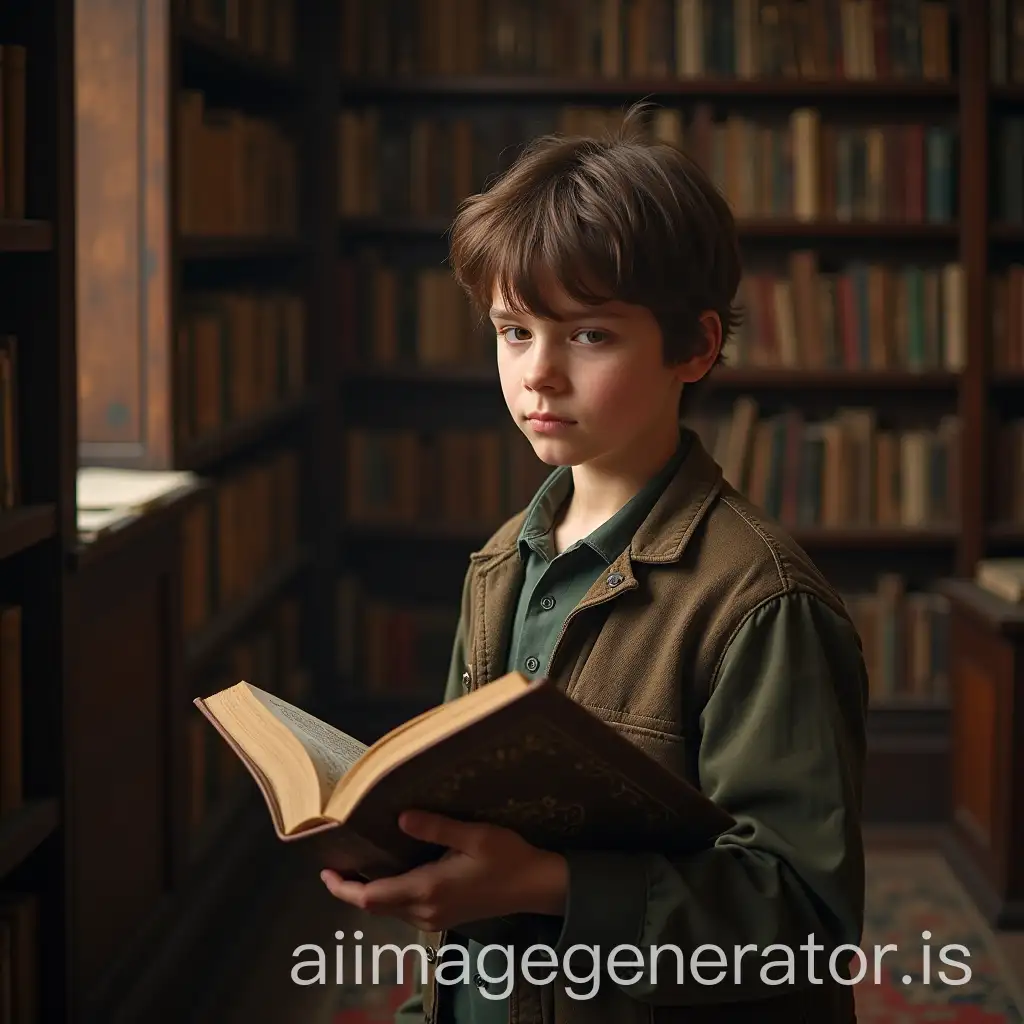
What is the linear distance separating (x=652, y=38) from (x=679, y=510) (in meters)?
3.03

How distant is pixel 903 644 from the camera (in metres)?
4.17

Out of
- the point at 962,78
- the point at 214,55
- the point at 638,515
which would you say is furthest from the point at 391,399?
the point at 638,515

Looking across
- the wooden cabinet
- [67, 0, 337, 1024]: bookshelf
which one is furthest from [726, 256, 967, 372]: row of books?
[67, 0, 337, 1024]: bookshelf

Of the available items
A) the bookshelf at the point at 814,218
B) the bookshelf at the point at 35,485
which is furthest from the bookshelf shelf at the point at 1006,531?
the bookshelf at the point at 35,485

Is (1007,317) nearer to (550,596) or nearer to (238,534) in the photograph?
(238,534)

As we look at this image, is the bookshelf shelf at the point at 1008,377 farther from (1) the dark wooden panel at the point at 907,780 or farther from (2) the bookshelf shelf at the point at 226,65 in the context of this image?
(2) the bookshelf shelf at the point at 226,65

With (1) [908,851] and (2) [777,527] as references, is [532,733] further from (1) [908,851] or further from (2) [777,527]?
(1) [908,851]

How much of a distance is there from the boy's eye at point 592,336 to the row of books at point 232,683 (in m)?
1.90

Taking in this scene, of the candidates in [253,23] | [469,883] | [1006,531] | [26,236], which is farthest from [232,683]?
[469,883]

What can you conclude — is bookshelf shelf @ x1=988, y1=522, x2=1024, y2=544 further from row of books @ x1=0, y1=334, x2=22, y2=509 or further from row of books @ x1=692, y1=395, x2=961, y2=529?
row of books @ x1=0, y1=334, x2=22, y2=509

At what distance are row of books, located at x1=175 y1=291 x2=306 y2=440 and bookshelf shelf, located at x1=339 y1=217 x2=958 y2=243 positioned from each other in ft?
1.02

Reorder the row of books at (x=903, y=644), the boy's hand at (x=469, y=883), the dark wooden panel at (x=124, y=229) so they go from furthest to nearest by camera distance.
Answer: the row of books at (x=903, y=644) → the dark wooden panel at (x=124, y=229) → the boy's hand at (x=469, y=883)

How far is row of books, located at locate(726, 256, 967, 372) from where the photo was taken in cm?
405

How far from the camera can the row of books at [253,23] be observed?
304 centimetres
